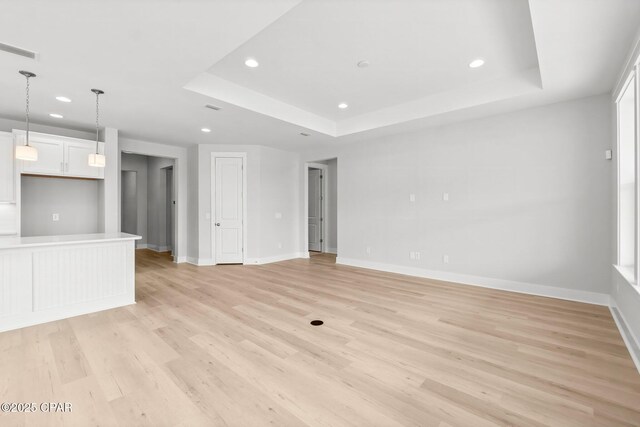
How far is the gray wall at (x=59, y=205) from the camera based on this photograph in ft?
15.7

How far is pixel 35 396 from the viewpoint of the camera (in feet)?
6.27

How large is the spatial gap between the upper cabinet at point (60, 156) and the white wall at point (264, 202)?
1.99 m

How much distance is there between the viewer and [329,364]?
2285 mm

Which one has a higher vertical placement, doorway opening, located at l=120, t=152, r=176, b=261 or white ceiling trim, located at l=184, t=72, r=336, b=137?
white ceiling trim, located at l=184, t=72, r=336, b=137

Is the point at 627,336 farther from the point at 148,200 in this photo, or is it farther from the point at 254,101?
the point at 148,200

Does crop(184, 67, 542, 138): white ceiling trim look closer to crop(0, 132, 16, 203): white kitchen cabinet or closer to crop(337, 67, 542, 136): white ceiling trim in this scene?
crop(337, 67, 542, 136): white ceiling trim

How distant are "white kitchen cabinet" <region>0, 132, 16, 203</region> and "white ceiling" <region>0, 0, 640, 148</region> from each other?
500mm

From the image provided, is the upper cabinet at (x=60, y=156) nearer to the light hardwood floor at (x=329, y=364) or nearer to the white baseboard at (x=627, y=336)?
the light hardwood floor at (x=329, y=364)

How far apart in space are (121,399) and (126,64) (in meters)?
3.02

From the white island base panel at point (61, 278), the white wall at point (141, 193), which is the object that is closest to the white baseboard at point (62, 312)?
the white island base panel at point (61, 278)

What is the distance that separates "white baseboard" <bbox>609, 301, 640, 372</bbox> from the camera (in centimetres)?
233

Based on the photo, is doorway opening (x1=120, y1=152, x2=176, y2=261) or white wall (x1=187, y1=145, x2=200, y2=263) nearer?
white wall (x1=187, y1=145, x2=200, y2=263)

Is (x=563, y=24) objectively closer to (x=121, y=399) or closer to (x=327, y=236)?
(x=121, y=399)

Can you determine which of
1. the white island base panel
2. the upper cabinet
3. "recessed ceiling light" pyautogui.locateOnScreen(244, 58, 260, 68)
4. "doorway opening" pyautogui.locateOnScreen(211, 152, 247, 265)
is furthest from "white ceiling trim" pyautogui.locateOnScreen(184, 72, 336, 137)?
the upper cabinet
